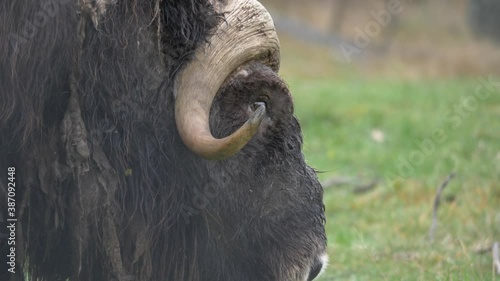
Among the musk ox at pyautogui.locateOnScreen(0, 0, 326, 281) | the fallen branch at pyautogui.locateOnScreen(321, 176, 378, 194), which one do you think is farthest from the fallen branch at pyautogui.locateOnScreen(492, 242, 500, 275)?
the fallen branch at pyautogui.locateOnScreen(321, 176, 378, 194)

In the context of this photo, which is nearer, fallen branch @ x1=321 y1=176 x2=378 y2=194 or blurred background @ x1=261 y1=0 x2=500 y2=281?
blurred background @ x1=261 y1=0 x2=500 y2=281

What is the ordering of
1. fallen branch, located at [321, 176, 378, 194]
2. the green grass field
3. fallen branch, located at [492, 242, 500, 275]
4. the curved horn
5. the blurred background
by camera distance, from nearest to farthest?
the curved horn < fallen branch, located at [492, 242, 500, 275] < the green grass field < the blurred background < fallen branch, located at [321, 176, 378, 194]

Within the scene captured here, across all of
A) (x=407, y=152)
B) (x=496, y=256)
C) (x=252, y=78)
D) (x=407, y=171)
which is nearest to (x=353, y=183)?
(x=407, y=171)

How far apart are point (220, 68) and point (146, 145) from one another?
0.39 metres

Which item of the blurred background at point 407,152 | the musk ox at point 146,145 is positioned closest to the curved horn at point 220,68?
the musk ox at point 146,145

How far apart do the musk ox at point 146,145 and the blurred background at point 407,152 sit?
29.1 inches

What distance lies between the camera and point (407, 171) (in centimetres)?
906

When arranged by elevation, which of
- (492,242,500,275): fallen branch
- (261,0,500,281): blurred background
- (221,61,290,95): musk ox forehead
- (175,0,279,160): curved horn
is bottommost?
(261,0,500,281): blurred background

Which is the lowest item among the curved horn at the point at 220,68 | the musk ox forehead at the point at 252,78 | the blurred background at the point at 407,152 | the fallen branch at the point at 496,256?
the blurred background at the point at 407,152

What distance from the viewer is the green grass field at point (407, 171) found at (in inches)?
230

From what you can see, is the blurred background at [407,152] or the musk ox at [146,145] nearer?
the musk ox at [146,145]

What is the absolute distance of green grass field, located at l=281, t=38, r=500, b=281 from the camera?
19.1ft

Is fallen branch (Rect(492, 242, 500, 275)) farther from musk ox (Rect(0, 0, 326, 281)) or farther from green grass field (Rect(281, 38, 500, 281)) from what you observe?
musk ox (Rect(0, 0, 326, 281))

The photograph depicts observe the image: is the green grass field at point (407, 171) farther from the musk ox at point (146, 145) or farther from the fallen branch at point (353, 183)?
the musk ox at point (146, 145)
